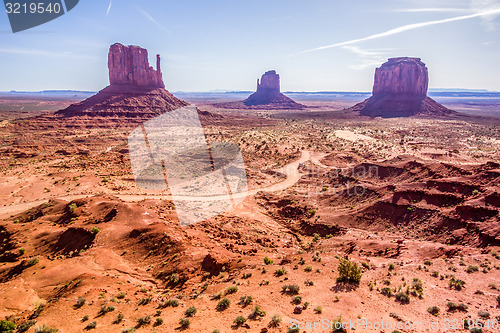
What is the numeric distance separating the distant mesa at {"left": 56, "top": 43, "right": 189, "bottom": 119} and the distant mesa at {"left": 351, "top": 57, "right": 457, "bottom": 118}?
97.8 meters

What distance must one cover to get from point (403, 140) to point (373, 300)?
66.7m

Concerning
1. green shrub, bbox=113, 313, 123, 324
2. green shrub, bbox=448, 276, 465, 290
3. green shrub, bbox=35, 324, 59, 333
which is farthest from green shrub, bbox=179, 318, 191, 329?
green shrub, bbox=448, 276, 465, 290

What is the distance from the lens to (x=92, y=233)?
20.5m

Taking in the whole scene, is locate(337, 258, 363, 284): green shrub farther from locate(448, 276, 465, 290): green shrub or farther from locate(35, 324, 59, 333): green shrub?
locate(35, 324, 59, 333): green shrub

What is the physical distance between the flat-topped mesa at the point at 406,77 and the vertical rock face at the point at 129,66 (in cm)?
11839

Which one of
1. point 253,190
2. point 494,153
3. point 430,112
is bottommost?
point 253,190

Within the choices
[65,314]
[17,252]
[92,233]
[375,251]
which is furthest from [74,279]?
[375,251]

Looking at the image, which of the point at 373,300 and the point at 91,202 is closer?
the point at 373,300

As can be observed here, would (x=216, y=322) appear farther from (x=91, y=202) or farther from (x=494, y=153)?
(x=494, y=153)

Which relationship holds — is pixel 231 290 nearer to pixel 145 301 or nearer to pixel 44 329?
pixel 145 301

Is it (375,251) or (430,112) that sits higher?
(430,112)

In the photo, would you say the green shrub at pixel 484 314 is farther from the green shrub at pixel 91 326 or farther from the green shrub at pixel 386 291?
the green shrub at pixel 91 326

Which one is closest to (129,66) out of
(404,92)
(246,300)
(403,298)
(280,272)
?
(280,272)

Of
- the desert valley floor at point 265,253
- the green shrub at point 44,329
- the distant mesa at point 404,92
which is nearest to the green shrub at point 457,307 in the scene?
the desert valley floor at point 265,253
